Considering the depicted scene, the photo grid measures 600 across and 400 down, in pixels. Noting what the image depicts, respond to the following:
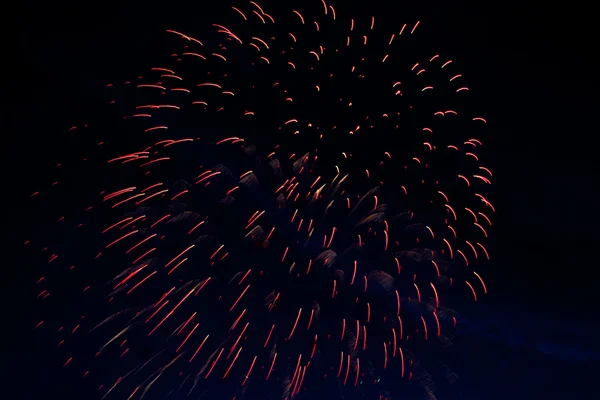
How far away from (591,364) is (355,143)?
7.75m

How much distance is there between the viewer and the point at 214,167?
6.59 m

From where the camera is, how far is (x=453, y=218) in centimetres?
712

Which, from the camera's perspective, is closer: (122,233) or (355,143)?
(122,233)

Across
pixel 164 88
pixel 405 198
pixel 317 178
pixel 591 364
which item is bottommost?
pixel 591 364

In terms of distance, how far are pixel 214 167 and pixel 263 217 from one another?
999mm

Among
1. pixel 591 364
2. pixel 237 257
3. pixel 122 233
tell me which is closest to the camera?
pixel 122 233

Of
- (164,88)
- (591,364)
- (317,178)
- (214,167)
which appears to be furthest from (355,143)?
(591,364)

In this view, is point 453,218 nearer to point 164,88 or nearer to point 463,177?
point 463,177

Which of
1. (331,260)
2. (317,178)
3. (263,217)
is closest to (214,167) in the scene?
(263,217)

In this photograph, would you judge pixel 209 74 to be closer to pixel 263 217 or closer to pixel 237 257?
pixel 263 217

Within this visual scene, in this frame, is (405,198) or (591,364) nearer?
(405,198)

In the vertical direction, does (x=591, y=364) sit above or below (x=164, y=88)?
below

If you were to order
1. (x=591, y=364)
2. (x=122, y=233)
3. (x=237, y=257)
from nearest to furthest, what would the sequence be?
(x=122, y=233)
(x=237, y=257)
(x=591, y=364)

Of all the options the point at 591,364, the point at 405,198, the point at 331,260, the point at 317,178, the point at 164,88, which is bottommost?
the point at 591,364
